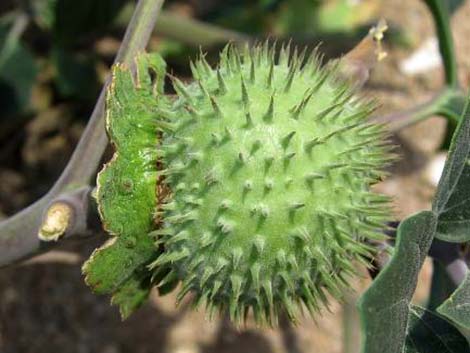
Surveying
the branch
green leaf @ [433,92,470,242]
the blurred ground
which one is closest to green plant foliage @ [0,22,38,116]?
the blurred ground

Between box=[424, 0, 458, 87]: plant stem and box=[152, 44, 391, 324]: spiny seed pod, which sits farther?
box=[424, 0, 458, 87]: plant stem

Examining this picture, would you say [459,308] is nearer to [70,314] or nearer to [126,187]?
[126,187]

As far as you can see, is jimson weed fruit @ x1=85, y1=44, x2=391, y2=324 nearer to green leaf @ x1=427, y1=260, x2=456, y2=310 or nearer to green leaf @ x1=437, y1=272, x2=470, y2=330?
green leaf @ x1=437, y1=272, x2=470, y2=330

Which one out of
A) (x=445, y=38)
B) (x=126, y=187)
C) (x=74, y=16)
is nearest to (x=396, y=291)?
(x=126, y=187)

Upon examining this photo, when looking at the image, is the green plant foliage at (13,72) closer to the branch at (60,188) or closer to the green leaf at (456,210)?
the branch at (60,188)

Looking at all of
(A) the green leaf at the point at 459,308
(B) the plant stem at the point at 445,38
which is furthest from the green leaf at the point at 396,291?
(B) the plant stem at the point at 445,38

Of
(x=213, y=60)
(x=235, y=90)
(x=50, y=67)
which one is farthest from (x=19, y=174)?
(x=235, y=90)
